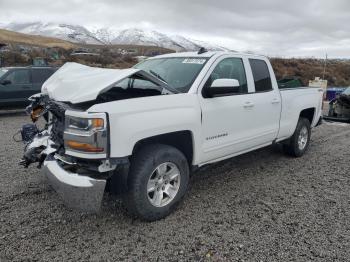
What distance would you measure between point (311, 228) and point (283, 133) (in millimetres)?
2310

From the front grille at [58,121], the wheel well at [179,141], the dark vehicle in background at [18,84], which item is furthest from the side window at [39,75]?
the wheel well at [179,141]

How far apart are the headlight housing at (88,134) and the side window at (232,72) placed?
68.0 inches

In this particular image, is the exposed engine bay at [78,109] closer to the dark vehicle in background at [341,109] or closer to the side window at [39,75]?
the side window at [39,75]

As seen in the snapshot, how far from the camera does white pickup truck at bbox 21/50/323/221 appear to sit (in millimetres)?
3230

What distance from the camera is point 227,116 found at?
4391 mm

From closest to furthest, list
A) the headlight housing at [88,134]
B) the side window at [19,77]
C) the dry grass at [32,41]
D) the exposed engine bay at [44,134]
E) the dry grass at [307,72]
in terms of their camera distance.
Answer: the headlight housing at [88,134] < the exposed engine bay at [44,134] < the side window at [19,77] < the dry grass at [307,72] < the dry grass at [32,41]

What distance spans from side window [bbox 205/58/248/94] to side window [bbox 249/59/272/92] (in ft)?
0.88

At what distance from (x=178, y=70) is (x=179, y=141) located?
43.0 inches

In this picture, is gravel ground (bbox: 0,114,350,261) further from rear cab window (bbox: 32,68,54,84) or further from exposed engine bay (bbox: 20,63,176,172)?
rear cab window (bbox: 32,68,54,84)

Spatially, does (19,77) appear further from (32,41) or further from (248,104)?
(32,41)

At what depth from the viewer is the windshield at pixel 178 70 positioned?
4.30 m

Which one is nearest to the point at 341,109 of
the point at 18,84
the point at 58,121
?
the point at 58,121

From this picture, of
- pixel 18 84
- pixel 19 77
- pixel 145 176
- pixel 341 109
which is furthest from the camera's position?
pixel 19 77

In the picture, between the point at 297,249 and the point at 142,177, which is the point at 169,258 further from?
the point at 297,249
